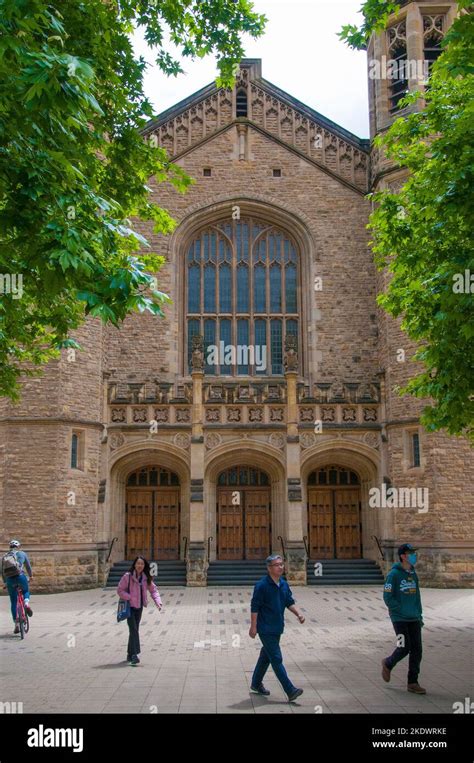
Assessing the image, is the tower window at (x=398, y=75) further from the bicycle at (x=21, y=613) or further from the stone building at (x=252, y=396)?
the bicycle at (x=21, y=613)

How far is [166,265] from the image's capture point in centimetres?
2291

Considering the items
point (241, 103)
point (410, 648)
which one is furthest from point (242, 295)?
point (410, 648)

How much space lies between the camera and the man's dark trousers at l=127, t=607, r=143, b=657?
9008 millimetres

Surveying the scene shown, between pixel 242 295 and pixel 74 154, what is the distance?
679 inches

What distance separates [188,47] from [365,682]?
9149 mm

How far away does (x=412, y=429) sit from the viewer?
1961 cm

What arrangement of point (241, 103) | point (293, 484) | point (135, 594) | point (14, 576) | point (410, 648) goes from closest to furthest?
1. point (410, 648)
2. point (135, 594)
3. point (14, 576)
4. point (293, 484)
5. point (241, 103)

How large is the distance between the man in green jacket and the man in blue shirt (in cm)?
108

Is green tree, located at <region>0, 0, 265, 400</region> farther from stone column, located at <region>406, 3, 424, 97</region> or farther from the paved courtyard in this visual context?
stone column, located at <region>406, 3, 424, 97</region>

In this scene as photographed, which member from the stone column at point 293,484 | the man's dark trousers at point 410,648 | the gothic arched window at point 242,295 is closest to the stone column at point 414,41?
the gothic arched window at point 242,295

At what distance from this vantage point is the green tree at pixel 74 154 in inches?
214

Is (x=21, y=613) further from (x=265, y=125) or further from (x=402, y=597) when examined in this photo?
(x=265, y=125)

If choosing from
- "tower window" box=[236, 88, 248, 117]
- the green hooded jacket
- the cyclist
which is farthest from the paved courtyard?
"tower window" box=[236, 88, 248, 117]

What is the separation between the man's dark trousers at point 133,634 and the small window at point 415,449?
12.0m
